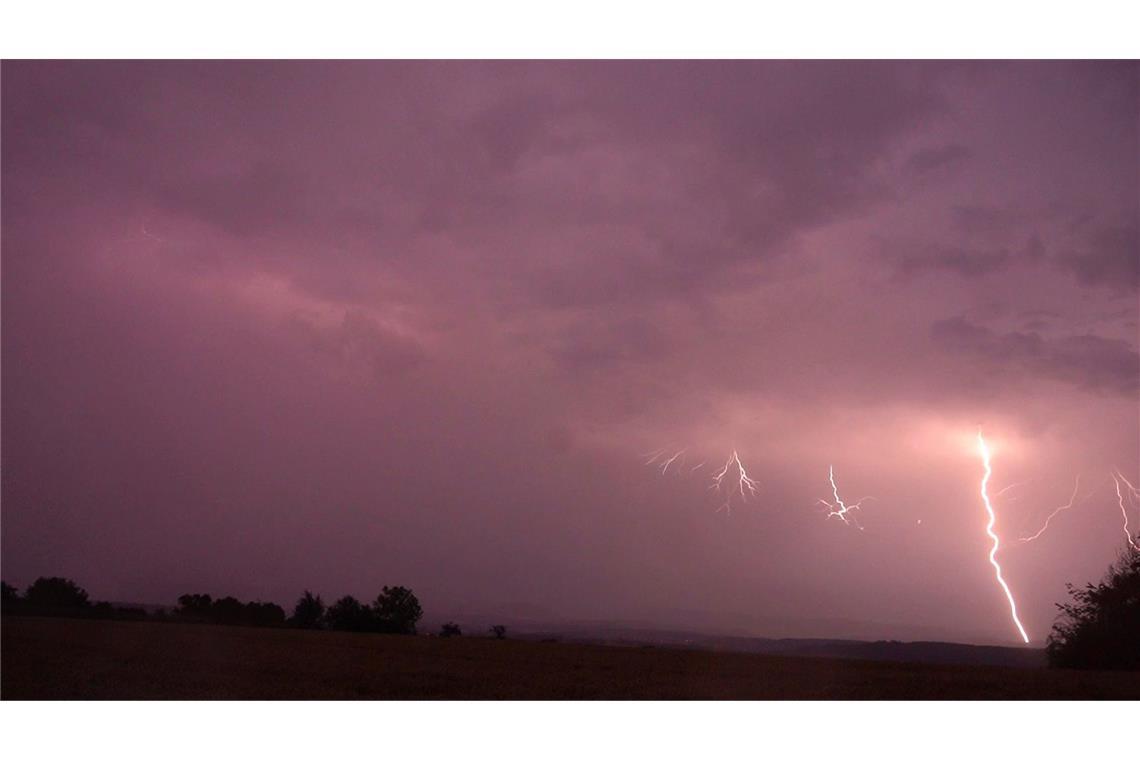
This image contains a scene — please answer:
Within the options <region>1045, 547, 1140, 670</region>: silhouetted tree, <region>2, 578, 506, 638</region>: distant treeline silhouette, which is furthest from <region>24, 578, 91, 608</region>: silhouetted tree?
<region>1045, 547, 1140, 670</region>: silhouetted tree

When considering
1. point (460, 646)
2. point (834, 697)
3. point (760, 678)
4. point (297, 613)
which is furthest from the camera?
point (297, 613)

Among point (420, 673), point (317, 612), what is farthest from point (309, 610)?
point (420, 673)

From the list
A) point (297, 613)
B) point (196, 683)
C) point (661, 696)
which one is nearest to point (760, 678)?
point (661, 696)

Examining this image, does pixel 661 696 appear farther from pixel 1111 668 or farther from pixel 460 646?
pixel 1111 668

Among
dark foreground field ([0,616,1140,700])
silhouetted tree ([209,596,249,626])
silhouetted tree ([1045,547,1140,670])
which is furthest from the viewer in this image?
silhouetted tree ([209,596,249,626])

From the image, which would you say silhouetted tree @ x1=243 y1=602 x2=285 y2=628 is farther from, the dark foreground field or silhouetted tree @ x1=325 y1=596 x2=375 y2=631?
the dark foreground field

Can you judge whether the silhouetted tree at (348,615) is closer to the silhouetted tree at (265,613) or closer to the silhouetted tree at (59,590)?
the silhouetted tree at (265,613)
